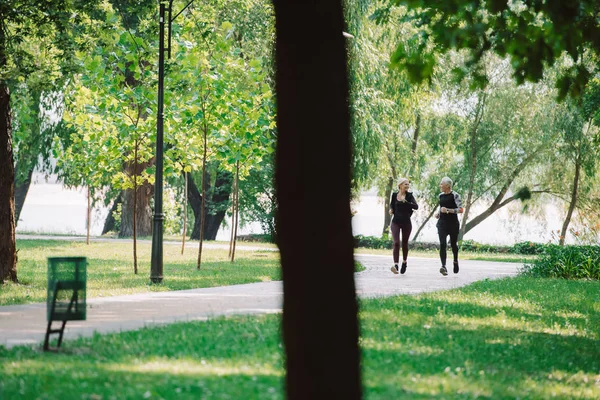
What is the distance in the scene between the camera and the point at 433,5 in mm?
8867

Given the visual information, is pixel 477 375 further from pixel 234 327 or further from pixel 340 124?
pixel 340 124

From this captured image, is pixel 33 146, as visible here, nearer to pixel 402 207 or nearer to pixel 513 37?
pixel 402 207

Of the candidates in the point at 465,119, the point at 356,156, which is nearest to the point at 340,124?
the point at 356,156

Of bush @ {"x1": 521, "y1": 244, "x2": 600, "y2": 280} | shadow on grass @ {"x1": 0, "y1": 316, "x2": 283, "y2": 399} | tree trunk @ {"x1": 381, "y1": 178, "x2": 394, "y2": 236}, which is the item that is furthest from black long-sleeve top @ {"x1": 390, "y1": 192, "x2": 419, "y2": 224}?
tree trunk @ {"x1": 381, "y1": 178, "x2": 394, "y2": 236}

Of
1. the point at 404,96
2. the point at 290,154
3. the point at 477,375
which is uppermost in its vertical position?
the point at 404,96

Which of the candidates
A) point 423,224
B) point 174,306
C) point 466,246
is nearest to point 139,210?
point 466,246

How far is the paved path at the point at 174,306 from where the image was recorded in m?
9.88

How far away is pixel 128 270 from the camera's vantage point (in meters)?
19.0

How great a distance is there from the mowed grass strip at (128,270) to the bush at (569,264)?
22.1 feet

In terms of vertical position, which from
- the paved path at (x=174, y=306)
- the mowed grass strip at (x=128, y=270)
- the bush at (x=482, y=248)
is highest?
the bush at (x=482, y=248)

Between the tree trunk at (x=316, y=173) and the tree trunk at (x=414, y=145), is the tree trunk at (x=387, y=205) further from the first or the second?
the tree trunk at (x=316, y=173)

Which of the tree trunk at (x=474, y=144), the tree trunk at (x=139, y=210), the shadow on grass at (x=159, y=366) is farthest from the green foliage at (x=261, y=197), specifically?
the shadow on grass at (x=159, y=366)

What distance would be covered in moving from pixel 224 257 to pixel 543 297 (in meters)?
11.5

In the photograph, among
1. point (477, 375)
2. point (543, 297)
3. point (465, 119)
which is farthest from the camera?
point (465, 119)
